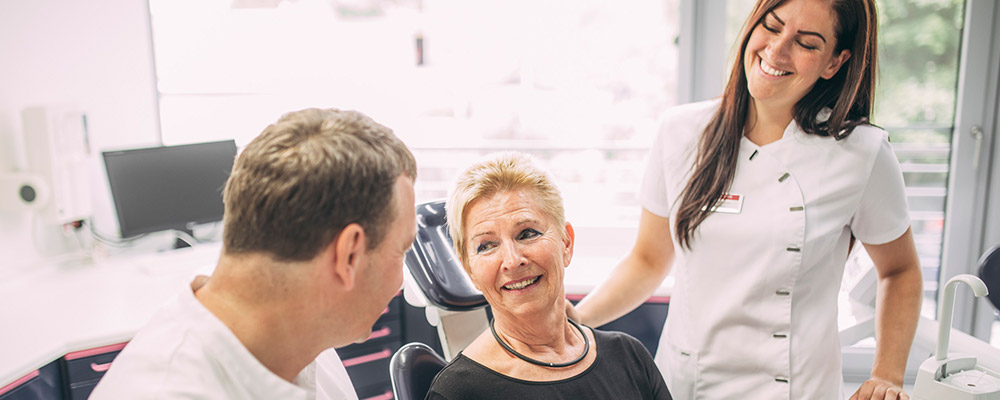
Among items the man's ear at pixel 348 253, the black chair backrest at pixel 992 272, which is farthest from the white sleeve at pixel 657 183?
the black chair backrest at pixel 992 272

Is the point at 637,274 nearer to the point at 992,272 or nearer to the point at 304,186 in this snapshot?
the point at 304,186

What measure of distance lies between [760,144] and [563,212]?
493 millimetres

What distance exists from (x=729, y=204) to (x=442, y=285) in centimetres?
69

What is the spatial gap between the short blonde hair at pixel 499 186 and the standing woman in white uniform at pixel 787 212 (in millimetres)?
334

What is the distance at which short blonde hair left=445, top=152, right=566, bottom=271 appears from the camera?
1461 mm

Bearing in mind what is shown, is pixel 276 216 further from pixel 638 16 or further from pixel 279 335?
pixel 638 16

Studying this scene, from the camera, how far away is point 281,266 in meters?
0.90

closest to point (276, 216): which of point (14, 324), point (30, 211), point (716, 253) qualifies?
point (716, 253)

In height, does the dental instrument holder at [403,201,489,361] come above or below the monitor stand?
above

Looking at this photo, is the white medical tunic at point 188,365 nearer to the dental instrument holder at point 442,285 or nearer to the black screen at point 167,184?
the dental instrument holder at point 442,285

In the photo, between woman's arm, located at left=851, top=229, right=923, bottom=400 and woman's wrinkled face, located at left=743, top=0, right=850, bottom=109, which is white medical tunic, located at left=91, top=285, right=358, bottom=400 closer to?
woman's wrinkled face, located at left=743, top=0, right=850, bottom=109

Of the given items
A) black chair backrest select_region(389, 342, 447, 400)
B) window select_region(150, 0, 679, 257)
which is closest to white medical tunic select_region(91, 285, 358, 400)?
black chair backrest select_region(389, 342, 447, 400)

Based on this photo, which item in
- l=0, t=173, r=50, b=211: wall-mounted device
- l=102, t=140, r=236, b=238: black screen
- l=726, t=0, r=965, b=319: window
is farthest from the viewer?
l=726, t=0, r=965, b=319: window

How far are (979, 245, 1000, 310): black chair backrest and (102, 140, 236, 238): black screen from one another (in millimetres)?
2673
